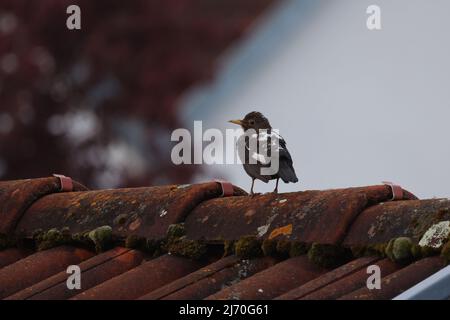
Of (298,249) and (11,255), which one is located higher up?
(298,249)

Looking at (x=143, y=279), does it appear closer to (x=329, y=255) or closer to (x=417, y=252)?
(x=329, y=255)

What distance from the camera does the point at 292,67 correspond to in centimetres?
1078

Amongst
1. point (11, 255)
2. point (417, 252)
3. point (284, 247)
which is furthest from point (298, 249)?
point (11, 255)

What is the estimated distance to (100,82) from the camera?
1139cm

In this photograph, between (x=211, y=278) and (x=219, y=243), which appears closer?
(x=211, y=278)

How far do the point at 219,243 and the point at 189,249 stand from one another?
3.9 inches

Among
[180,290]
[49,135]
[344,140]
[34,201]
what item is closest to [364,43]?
[344,140]

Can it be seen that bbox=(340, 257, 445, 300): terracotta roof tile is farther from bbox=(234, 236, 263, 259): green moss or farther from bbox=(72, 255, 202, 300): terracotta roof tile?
bbox=(72, 255, 202, 300): terracotta roof tile

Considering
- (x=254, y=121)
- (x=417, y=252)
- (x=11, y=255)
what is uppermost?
(x=254, y=121)

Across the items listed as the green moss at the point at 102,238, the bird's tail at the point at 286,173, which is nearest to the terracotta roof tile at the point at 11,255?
the green moss at the point at 102,238

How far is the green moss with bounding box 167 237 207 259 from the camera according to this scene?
4605 mm

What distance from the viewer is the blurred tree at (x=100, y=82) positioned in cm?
1098
